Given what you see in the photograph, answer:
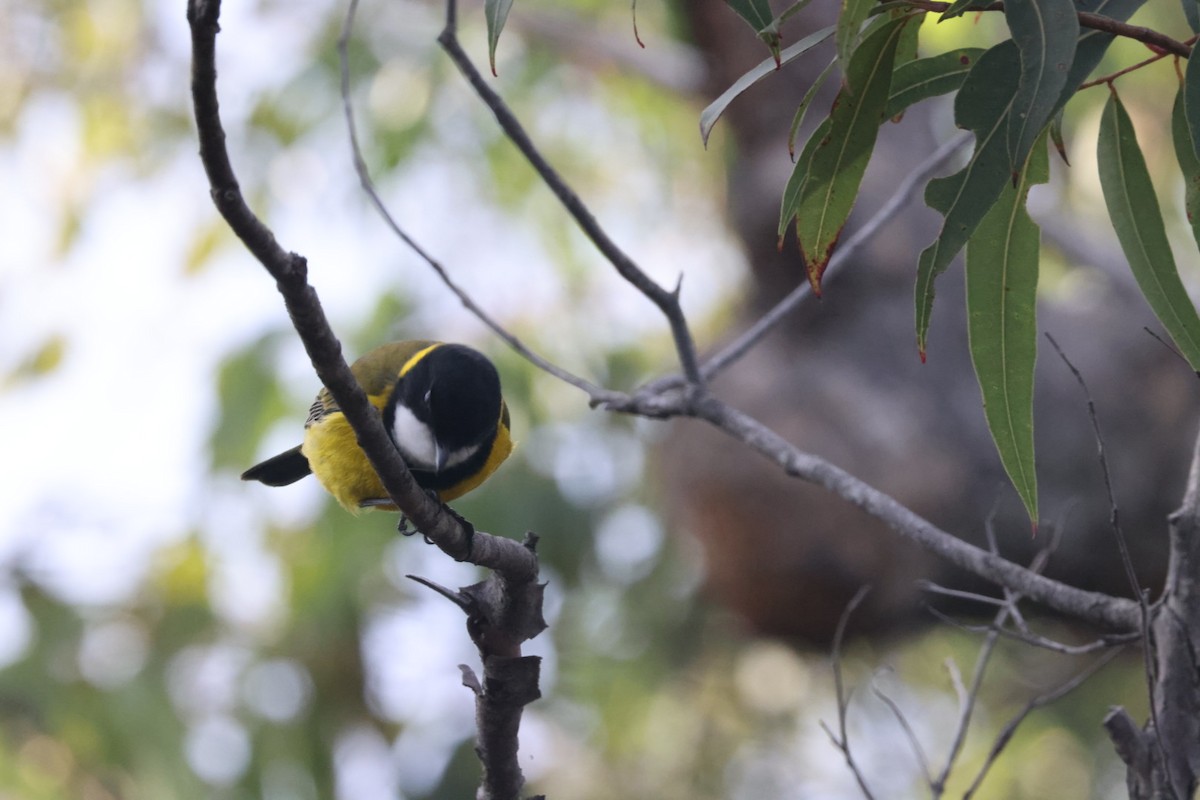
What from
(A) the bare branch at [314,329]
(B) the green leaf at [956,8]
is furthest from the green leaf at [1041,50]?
(A) the bare branch at [314,329]

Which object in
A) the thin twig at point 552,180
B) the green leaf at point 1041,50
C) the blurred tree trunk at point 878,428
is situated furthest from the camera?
the blurred tree trunk at point 878,428

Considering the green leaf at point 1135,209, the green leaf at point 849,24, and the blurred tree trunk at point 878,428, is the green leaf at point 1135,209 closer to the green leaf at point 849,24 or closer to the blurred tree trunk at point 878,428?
the green leaf at point 849,24

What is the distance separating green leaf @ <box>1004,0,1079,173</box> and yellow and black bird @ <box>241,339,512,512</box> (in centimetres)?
153

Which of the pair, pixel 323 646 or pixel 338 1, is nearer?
pixel 323 646

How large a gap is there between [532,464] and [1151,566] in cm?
300

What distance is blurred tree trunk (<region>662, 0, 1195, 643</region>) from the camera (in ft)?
17.4

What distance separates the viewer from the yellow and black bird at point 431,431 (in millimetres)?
2732

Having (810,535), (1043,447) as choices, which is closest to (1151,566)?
(1043,447)

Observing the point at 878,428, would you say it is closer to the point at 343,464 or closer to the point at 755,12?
the point at 343,464

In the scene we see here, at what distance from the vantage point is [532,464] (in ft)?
19.4

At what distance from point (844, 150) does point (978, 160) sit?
0.76 feet

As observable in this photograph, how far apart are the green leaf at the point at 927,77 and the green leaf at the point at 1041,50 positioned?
42 cm


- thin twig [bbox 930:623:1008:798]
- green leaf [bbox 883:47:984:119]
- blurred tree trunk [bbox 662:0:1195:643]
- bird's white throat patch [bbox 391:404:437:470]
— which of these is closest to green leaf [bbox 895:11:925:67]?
green leaf [bbox 883:47:984:119]

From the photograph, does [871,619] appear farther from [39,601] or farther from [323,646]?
[39,601]
